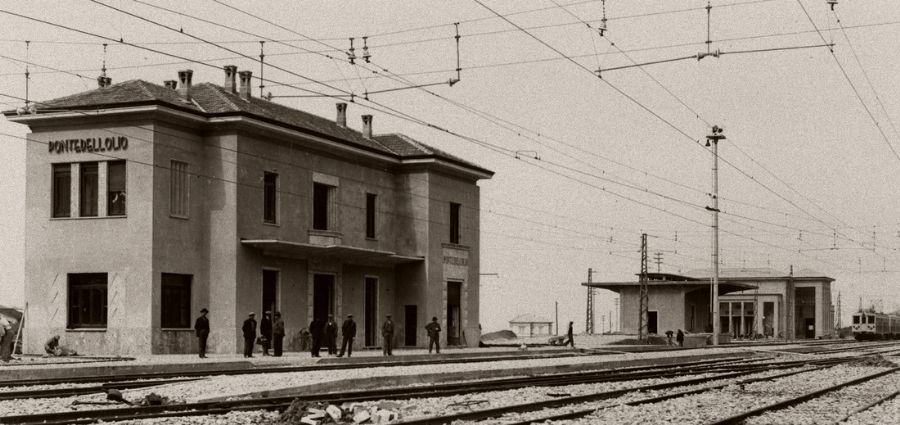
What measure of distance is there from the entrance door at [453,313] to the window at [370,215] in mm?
4643

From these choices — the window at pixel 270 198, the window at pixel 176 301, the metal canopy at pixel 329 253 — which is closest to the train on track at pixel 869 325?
the metal canopy at pixel 329 253

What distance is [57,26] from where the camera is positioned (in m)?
22.2

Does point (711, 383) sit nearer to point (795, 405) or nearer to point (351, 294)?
point (795, 405)

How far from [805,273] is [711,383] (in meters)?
91.7

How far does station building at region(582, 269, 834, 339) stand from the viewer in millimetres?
72312

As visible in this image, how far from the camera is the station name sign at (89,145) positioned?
34875 millimetres

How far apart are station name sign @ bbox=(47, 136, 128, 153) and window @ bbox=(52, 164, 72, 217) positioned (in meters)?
0.59

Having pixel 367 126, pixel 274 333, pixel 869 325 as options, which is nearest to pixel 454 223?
pixel 367 126

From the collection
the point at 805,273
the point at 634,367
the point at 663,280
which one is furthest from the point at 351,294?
the point at 805,273

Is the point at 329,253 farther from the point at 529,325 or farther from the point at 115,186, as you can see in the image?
the point at 529,325

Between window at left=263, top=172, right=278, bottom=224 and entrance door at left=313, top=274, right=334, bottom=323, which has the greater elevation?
window at left=263, top=172, right=278, bottom=224

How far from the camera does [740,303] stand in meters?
95.6

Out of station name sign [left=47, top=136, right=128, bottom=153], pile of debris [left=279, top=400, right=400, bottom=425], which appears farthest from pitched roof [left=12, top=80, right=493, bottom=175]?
pile of debris [left=279, top=400, right=400, bottom=425]

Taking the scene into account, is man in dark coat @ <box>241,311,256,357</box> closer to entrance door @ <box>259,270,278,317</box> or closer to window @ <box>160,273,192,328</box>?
window @ <box>160,273,192,328</box>
